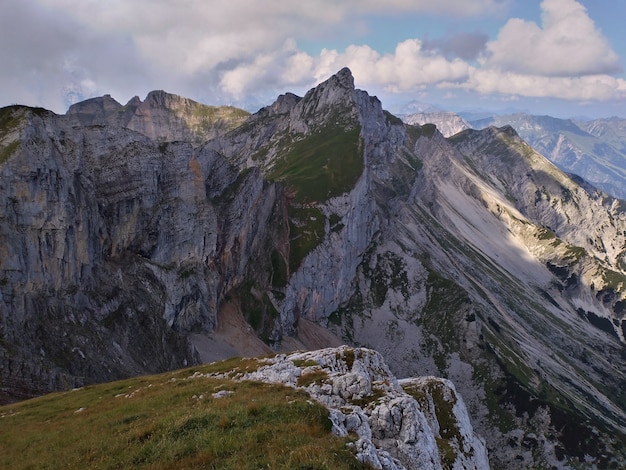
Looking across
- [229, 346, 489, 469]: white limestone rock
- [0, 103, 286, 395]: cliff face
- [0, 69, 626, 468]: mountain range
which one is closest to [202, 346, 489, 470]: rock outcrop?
[229, 346, 489, 469]: white limestone rock

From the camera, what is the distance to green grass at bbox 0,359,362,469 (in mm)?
16453

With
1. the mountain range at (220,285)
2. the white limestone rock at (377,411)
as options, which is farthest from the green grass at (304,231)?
the white limestone rock at (377,411)

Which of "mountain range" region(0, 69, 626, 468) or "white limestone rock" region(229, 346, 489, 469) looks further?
"mountain range" region(0, 69, 626, 468)

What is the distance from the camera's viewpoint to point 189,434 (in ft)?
62.6

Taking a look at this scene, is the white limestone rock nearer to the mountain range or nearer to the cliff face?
the mountain range

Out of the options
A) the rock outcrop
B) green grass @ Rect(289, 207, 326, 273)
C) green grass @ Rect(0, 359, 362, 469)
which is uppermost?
green grass @ Rect(289, 207, 326, 273)

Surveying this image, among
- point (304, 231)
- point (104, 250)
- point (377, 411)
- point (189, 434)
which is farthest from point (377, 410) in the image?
point (304, 231)

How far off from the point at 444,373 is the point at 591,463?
1809 inches

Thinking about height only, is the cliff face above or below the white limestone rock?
above

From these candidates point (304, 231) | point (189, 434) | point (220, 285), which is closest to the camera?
point (189, 434)

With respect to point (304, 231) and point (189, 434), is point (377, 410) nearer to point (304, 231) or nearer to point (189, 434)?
point (189, 434)

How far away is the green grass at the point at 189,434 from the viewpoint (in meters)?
16.5

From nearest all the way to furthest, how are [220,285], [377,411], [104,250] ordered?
[377,411]
[104,250]
[220,285]

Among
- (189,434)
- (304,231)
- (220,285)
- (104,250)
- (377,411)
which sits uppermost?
(304,231)
